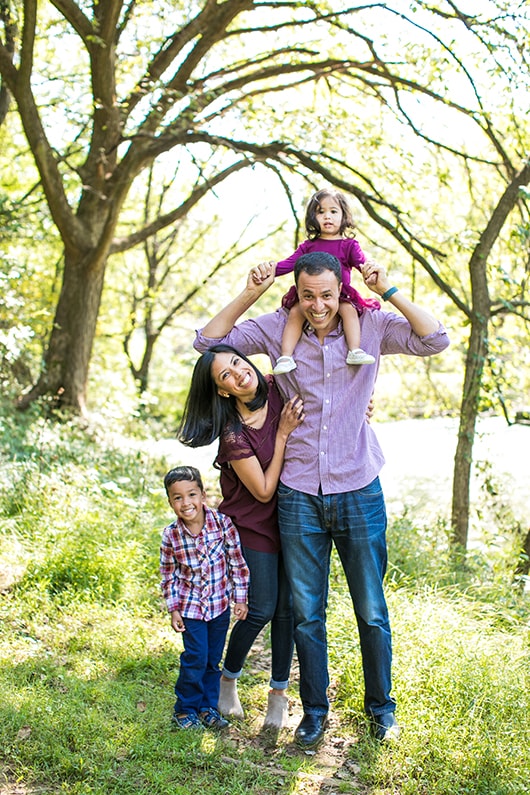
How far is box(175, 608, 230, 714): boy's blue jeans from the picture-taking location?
332 centimetres

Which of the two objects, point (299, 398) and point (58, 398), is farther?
point (58, 398)

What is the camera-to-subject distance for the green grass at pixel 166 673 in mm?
2980

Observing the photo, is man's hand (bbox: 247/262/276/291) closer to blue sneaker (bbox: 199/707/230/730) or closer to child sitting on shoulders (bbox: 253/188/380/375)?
child sitting on shoulders (bbox: 253/188/380/375)

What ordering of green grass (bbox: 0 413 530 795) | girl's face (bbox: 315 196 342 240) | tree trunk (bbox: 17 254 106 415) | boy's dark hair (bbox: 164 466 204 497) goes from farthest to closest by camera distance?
tree trunk (bbox: 17 254 106 415) < girl's face (bbox: 315 196 342 240) < boy's dark hair (bbox: 164 466 204 497) < green grass (bbox: 0 413 530 795)

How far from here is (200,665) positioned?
3.32 meters

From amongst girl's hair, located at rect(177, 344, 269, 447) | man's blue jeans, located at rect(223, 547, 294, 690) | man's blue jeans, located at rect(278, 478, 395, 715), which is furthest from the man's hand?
man's blue jeans, located at rect(223, 547, 294, 690)

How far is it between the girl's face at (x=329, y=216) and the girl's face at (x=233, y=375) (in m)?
0.75

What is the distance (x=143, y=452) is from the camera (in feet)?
24.8

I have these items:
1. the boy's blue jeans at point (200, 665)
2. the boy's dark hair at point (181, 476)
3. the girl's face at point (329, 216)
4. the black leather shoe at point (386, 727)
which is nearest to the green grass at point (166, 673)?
the black leather shoe at point (386, 727)

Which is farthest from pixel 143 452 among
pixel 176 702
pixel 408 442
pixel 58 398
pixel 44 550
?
pixel 408 442

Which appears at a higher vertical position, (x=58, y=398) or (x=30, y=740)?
(x=58, y=398)

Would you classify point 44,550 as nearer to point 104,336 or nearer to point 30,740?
point 30,740

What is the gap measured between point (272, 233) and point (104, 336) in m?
3.79

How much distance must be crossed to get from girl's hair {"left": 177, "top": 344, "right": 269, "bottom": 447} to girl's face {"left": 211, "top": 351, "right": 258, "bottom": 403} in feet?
0.08
